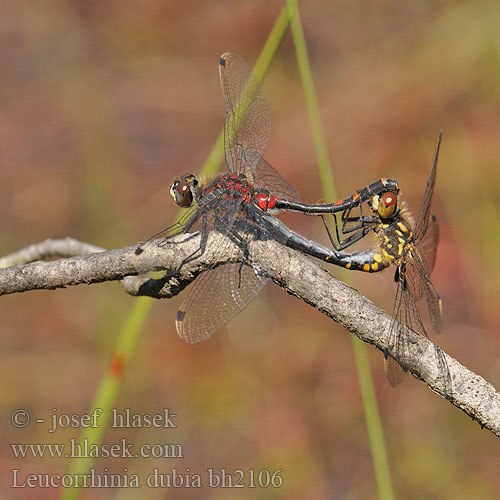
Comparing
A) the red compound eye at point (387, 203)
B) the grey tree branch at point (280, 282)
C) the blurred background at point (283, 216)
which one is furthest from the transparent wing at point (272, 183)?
the blurred background at point (283, 216)

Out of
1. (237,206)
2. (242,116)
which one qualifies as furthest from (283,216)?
(237,206)

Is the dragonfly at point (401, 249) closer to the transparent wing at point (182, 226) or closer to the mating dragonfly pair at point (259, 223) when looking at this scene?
the mating dragonfly pair at point (259, 223)

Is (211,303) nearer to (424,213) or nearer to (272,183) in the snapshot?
(272,183)

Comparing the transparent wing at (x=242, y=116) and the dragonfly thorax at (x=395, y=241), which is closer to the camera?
the dragonfly thorax at (x=395, y=241)

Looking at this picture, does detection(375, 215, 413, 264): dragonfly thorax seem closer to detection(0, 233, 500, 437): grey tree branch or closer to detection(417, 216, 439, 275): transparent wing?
detection(417, 216, 439, 275): transparent wing

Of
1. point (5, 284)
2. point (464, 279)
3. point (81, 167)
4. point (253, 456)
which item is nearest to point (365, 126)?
point (464, 279)

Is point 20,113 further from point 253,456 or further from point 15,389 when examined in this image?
point 253,456

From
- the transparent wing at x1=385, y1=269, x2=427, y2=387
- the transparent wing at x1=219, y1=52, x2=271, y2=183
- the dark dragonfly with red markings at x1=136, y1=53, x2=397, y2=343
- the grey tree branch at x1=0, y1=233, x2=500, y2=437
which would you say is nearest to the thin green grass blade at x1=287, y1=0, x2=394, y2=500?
the transparent wing at x1=385, y1=269, x2=427, y2=387
